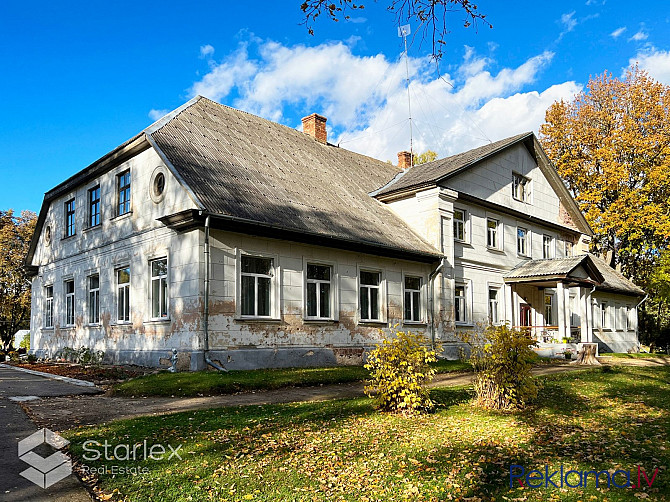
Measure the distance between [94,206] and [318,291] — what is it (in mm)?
9314

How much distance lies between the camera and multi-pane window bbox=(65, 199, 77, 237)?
22344 mm

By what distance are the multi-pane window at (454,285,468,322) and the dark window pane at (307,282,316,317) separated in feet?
26.1

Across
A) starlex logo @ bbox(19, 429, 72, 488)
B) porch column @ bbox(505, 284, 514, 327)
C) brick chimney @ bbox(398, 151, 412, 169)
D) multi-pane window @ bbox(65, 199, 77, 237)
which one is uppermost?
brick chimney @ bbox(398, 151, 412, 169)

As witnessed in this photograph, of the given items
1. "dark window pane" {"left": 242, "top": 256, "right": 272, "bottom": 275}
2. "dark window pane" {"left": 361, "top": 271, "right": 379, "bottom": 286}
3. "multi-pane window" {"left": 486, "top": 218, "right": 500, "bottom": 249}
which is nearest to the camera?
"dark window pane" {"left": 242, "top": 256, "right": 272, "bottom": 275}

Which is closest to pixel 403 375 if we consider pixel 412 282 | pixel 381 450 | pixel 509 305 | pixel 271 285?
pixel 381 450

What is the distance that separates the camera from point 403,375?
9172mm

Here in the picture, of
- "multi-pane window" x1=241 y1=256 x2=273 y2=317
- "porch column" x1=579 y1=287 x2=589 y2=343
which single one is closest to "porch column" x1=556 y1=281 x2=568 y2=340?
"porch column" x1=579 y1=287 x2=589 y2=343

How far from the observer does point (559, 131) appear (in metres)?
36.2

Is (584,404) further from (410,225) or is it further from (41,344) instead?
(41,344)

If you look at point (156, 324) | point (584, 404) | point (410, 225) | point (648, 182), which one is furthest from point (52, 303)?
point (648, 182)

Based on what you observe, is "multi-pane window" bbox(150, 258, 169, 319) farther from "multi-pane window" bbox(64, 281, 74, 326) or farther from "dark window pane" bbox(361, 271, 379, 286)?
"multi-pane window" bbox(64, 281, 74, 326)

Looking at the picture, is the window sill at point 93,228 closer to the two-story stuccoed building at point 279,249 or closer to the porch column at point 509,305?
the two-story stuccoed building at point 279,249

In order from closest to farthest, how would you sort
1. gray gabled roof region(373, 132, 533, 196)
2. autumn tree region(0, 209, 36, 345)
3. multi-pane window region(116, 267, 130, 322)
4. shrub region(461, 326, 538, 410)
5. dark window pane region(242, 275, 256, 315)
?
shrub region(461, 326, 538, 410) < dark window pane region(242, 275, 256, 315) < multi-pane window region(116, 267, 130, 322) < gray gabled roof region(373, 132, 533, 196) < autumn tree region(0, 209, 36, 345)

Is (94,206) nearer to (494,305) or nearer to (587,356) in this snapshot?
(494,305)
